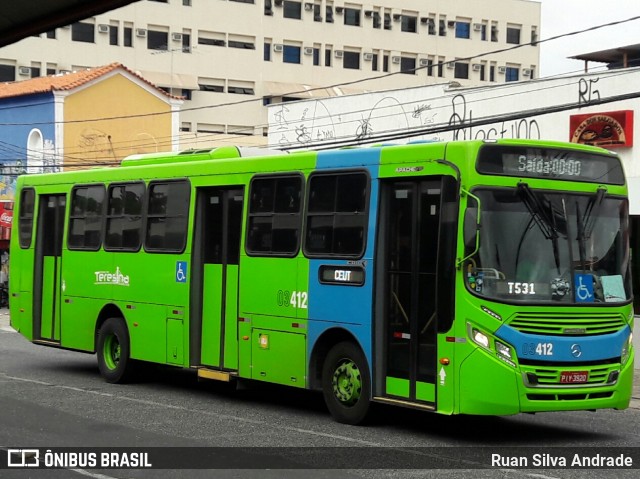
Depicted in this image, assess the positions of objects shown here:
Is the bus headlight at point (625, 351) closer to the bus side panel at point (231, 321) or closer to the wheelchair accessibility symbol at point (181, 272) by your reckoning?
the bus side panel at point (231, 321)

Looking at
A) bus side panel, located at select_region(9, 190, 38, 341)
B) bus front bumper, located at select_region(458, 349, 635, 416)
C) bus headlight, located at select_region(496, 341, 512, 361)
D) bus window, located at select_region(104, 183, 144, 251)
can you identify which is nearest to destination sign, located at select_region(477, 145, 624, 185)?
bus headlight, located at select_region(496, 341, 512, 361)

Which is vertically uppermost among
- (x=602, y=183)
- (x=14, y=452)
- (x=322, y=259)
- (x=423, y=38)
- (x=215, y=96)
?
(x=423, y=38)

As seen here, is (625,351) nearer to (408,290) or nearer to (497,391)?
(497,391)

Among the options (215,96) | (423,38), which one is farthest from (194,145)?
(423,38)

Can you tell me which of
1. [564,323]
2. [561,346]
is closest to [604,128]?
[564,323]

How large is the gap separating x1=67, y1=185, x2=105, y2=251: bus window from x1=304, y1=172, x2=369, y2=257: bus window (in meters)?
5.18

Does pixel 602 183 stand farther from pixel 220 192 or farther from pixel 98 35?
pixel 98 35

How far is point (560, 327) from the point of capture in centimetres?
1202

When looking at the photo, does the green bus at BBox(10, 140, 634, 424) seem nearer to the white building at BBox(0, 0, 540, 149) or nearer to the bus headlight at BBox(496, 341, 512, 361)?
the bus headlight at BBox(496, 341, 512, 361)

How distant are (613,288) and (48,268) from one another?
10.2m

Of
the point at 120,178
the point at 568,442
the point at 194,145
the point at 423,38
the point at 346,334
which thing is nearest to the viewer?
the point at 568,442

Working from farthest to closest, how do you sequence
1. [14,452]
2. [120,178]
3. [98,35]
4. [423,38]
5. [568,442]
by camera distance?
[423,38] → [98,35] → [120,178] → [568,442] → [14,452]

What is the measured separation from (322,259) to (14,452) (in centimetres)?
426

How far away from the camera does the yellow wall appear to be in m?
51.7
